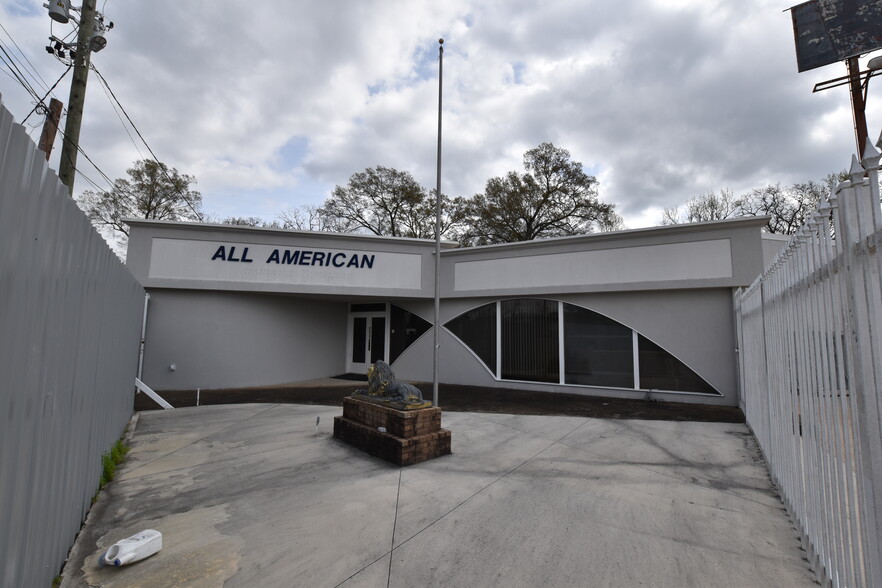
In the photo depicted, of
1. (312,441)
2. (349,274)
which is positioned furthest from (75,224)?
(349,274)

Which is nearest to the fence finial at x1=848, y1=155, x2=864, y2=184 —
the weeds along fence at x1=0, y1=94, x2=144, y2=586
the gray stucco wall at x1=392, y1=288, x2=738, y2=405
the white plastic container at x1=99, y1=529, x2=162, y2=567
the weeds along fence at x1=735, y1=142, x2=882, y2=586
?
the weeds along fence at x1=735, y1=142, x2=882, y2=586

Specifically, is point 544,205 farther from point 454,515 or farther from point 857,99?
point 454,515

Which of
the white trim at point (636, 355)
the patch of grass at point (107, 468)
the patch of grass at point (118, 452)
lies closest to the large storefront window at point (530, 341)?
the white trim at point (636, 355)

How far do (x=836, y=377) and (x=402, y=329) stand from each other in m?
12.4

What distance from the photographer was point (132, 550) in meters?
2.92

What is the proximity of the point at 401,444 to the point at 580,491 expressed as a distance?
2.12 metres

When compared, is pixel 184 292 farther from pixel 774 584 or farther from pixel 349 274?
pixel 774 584

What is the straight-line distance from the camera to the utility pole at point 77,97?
26.3 feet

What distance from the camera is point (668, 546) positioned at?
3193 millimetres

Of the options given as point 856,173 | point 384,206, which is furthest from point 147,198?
point 856,173

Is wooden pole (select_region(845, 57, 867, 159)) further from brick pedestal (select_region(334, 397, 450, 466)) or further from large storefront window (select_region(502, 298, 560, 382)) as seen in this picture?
brick pedestal (select_region(334, 397, 450, 466))

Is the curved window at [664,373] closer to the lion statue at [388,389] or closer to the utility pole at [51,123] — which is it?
the lion statue at [388,389]

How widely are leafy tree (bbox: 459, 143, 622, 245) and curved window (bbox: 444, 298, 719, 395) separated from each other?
13.1m

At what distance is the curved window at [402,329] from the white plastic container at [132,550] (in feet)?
34.9
